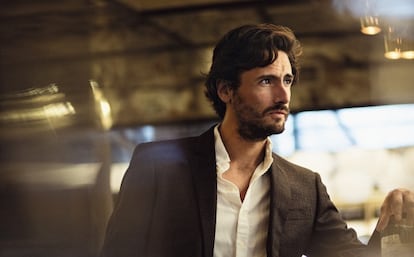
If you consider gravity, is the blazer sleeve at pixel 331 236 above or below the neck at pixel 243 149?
below

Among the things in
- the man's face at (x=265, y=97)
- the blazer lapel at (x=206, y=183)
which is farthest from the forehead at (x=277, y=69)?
the blazer lapel at (x=206, y=183)

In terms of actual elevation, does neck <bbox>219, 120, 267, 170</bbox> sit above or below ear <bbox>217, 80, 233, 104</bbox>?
below

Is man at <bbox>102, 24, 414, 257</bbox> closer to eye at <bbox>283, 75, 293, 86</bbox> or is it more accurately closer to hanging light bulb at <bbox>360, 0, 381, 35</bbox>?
eye at <bbox>283, 75, 293, 86</bbox>

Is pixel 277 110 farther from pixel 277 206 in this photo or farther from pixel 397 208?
pixel 397 208

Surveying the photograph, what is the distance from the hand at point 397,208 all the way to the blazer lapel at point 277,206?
0.51ft

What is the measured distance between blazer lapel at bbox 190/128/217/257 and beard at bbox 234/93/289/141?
6 centimetres

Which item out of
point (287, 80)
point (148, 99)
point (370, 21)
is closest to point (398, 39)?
point (370, 21)

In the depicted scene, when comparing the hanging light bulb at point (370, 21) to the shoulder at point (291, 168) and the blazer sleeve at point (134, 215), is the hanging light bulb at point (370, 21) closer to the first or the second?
the shoulder at point (291, 168)

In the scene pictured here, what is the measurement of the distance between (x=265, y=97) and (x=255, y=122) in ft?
0.14

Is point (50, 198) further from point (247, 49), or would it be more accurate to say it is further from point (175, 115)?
point (247, 49)

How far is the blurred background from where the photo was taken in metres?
0.87

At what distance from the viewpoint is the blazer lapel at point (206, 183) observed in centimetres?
80

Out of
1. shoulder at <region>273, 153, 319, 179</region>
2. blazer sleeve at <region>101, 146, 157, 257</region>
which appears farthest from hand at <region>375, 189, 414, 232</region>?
blazer sleeve at <region>101, 146, 157, 257</region>

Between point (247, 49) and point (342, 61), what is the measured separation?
213 mm
